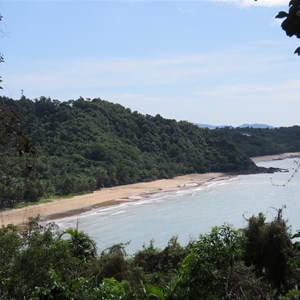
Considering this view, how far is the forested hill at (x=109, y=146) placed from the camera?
4778 cm

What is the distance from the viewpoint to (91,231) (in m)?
29.2

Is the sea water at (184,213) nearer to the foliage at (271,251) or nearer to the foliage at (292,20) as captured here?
the foliage at (271,251)

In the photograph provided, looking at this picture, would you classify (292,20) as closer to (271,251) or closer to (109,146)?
(271,251)

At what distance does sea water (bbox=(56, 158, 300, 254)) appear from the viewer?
89.5 feet

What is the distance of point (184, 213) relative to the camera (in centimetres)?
3491

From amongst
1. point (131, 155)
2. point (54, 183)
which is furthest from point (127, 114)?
point (54, 183)

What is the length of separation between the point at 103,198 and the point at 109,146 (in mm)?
16393

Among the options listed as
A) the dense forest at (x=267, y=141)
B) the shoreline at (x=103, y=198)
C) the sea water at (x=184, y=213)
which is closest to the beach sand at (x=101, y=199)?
the shoreline at (x=103, y=198)

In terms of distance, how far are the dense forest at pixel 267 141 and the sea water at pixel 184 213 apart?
31.0m

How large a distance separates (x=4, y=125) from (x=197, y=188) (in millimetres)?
45628

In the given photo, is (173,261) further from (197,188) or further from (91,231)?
(197,188)

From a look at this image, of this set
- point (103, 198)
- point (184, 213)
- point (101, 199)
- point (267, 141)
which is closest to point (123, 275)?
point (184, 213)

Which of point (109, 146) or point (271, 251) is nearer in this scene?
point (271, 251)

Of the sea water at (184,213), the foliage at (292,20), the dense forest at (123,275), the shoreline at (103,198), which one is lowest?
the sea water at (184,213)
